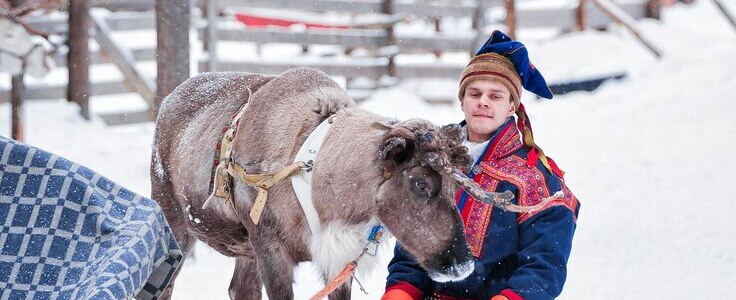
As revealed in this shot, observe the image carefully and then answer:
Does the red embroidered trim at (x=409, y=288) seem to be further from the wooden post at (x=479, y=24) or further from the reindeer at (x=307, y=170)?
the wooden post at (x=479, y=24)

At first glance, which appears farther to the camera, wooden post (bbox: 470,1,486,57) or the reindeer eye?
wooden post (bbox: 470,1,486,57)

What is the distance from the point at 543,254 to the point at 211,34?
8.53 meters

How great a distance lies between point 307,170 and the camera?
3.65 metres

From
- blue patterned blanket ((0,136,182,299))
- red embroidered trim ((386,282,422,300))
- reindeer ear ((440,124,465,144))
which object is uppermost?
reindeer ear ((440,124,465,144))

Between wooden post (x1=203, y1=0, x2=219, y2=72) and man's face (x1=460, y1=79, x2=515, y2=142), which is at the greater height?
man's face (x1=460, y1=79, x2=515, y2=142)

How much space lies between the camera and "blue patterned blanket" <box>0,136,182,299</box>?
109 inches

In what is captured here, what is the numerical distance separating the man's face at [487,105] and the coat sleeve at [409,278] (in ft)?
1.84

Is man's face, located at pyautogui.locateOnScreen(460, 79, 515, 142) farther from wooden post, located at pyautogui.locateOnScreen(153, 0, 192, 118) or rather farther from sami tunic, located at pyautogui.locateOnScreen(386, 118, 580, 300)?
wooden post, located at pyautogui.locateOnScreen(153, 0, 192, 118)

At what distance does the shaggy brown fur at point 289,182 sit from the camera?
10.8 feet

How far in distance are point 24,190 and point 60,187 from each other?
110mm

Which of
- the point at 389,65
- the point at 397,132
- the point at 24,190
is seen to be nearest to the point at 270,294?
the point at 397,132

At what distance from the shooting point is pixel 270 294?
3910 mm

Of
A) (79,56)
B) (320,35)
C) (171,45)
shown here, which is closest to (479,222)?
(171,45)

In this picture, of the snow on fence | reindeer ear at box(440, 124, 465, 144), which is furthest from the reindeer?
the snow on fence
